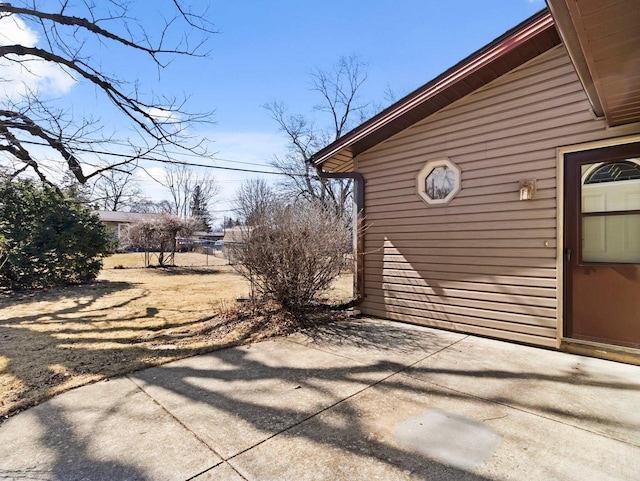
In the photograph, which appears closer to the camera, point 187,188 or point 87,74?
point 87,74

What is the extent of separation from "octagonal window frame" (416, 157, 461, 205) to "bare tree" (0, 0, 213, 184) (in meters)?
3.98

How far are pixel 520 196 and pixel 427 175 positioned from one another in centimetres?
131

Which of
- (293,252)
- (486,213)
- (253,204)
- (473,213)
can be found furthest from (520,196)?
(253,204)

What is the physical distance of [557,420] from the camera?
2.23 m

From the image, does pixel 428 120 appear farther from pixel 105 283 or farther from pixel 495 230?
Result: pixel 105 283

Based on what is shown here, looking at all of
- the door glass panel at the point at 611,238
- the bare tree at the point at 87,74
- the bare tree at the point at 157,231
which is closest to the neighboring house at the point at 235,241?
the bare tree at the point at 87,74

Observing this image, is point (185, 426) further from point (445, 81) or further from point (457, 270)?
point (445, 81)

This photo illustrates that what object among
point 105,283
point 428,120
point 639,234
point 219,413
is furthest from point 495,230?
point 105,283

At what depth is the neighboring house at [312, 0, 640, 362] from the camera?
3.35 meters

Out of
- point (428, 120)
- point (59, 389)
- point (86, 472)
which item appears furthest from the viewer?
Result: point (428, 120)

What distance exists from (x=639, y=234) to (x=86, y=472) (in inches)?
194

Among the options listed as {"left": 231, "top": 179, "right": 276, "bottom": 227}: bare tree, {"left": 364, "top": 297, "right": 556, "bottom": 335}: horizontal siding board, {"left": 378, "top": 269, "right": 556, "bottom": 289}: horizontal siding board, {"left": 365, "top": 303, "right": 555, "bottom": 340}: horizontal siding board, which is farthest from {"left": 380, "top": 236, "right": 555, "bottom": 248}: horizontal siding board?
{"left": 231, "top": 179, "right": 276, "bottom": 227}: bare tree

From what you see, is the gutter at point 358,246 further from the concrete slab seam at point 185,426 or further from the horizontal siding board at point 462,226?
the concrete slab seam at point 185,426

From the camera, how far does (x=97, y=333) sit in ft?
14.3
